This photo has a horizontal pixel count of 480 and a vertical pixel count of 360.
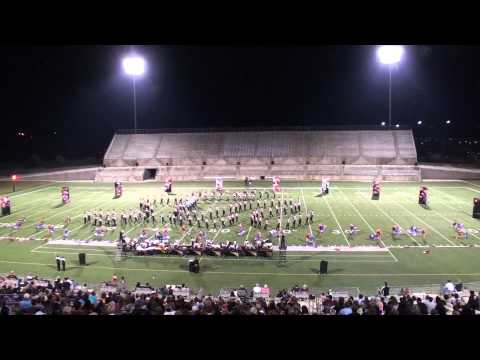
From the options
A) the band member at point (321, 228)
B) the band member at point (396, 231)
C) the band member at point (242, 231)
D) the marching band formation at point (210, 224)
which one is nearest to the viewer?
the marching band formation at point (210, 224)

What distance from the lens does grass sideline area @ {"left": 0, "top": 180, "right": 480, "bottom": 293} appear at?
14.7m

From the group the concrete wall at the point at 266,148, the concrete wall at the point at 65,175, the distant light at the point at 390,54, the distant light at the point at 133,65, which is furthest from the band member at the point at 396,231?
the distant light at the point at 133,65

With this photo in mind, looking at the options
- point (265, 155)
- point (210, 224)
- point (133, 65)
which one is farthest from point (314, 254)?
point (133, 65)

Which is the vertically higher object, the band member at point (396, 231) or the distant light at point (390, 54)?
the distant light at point (390, 54)

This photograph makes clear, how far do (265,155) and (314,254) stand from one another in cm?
3058

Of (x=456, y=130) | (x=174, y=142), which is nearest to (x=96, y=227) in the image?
(x=174, y=142)

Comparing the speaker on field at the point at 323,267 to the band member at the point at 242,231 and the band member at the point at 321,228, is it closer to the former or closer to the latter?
the band member at the point at 321,228

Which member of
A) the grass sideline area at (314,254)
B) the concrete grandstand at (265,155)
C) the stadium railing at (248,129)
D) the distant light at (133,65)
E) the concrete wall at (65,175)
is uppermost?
the distant light at (133,65)

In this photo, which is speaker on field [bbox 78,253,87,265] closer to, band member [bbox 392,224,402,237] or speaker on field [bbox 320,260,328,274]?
speaker on field [bbox 320,260,328,274]

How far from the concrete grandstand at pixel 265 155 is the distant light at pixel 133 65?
25.8ft

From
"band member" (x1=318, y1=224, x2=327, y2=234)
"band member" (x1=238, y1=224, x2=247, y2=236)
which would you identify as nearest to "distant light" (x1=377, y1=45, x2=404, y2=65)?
"band member" (x1=318, y1=224, x2=327, y2=234)

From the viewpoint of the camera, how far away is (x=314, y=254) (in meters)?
17.3

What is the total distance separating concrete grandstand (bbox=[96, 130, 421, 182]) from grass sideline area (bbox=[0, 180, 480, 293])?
13.0m

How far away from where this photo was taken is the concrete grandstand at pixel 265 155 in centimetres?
4369
